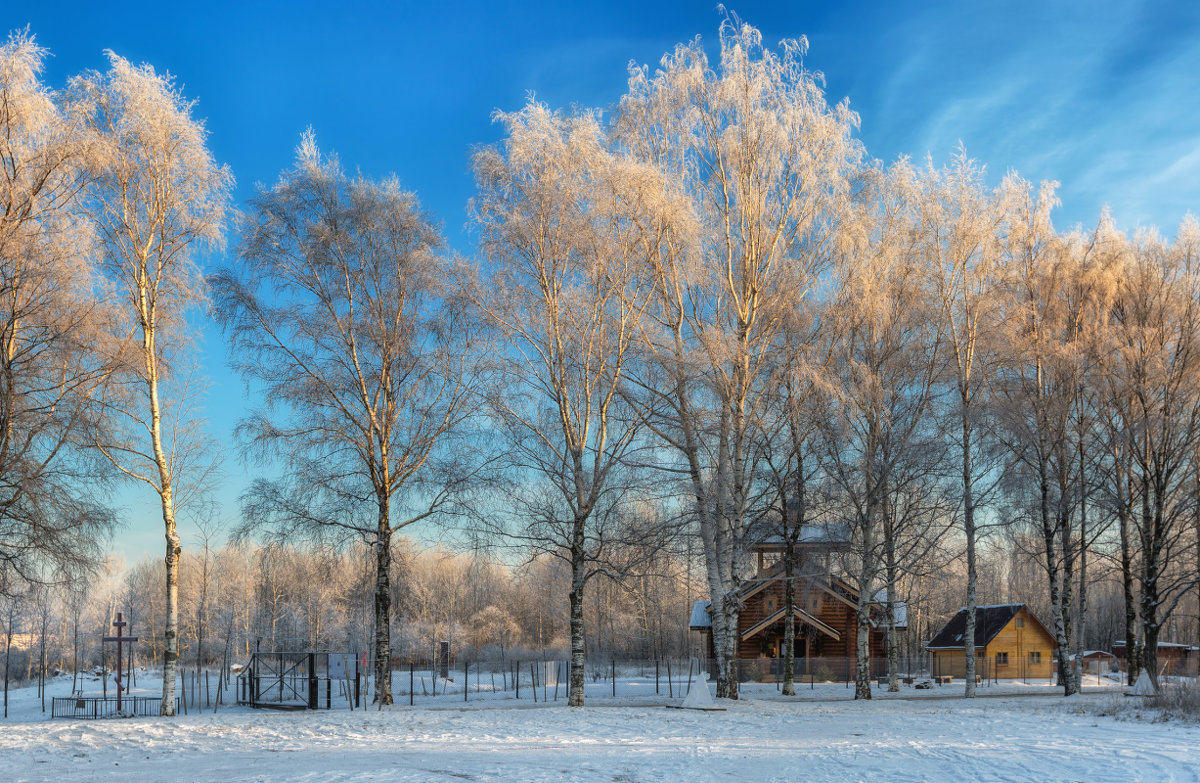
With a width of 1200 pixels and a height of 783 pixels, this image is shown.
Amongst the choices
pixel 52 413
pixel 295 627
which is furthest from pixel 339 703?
pixel 295 627

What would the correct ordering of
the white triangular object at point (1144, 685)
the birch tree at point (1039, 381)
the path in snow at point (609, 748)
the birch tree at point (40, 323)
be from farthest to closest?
the birch tree at point (1039, 381), the white triangular object at point (1144, 685), the birch tree at point (40, 323), the path in snow at point (609, 748)

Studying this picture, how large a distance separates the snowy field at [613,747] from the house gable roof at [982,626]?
95.1ft

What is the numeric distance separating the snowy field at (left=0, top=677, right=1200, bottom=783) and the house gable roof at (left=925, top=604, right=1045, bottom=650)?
95.1ft

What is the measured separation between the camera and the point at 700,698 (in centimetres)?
2075

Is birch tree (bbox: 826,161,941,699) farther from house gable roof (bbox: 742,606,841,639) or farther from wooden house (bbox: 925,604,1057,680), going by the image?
wooden house (bbox: 925,604,1057,680)

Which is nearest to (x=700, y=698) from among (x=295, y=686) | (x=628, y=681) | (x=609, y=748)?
(x=609, y=748)

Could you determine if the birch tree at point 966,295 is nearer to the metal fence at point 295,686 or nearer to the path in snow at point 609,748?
the path in snow at point 609,748

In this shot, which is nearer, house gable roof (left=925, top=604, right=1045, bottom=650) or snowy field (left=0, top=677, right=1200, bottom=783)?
snowy field (left=0, top=677, right=1200, bottom=783)

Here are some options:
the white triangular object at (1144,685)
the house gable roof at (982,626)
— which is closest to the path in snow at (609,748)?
the white triangular object at (1144,685)

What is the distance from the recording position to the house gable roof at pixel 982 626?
48312 millimetres

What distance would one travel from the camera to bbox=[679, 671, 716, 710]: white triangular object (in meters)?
20.6

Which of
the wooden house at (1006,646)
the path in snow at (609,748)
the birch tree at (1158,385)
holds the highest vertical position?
the birch tree at (1158,385)

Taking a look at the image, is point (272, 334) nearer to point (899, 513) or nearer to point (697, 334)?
point (697, 334)

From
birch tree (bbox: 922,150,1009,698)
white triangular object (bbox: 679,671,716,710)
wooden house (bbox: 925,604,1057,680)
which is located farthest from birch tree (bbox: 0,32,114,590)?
wooden house (bbox: 925,604,1057,680)
